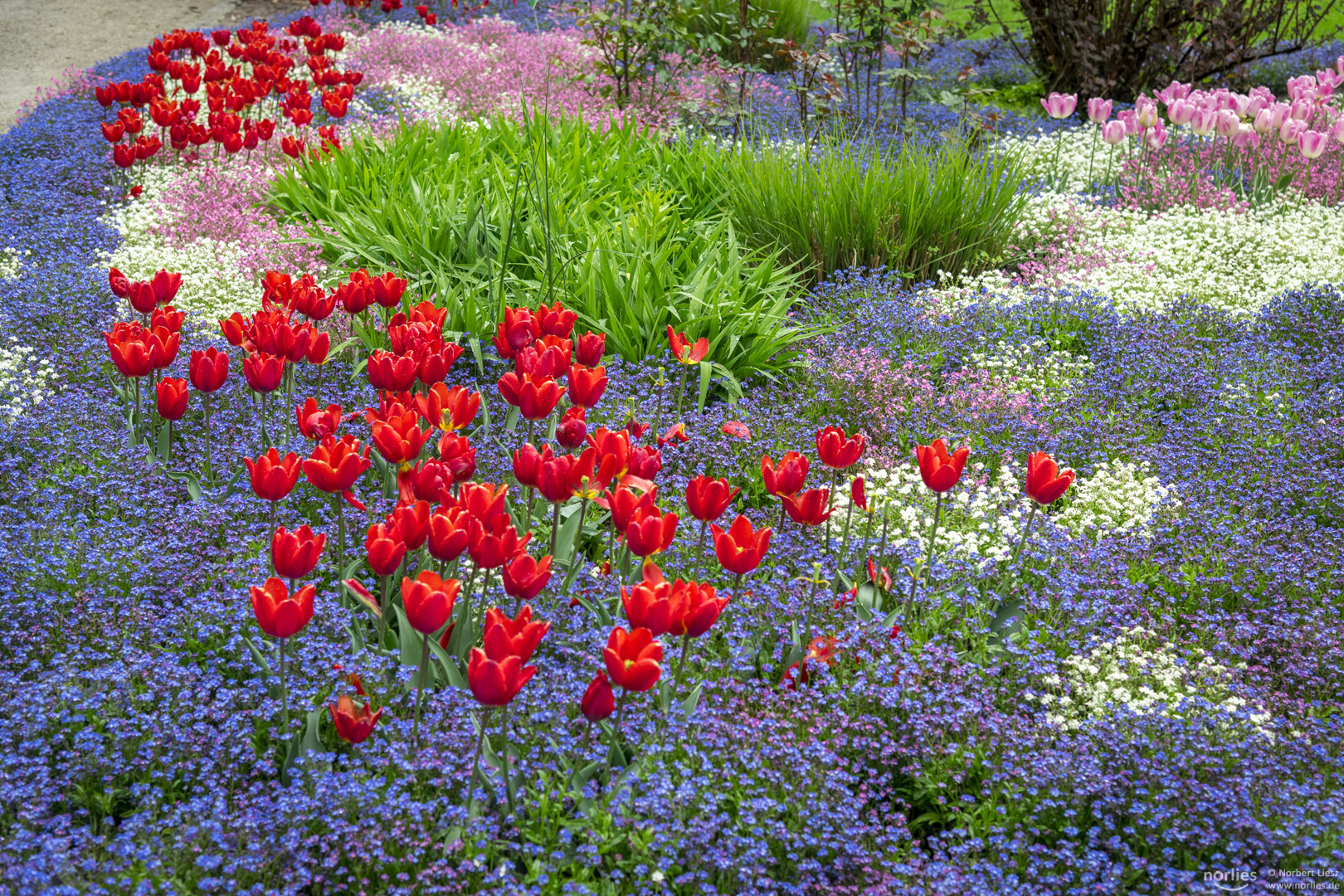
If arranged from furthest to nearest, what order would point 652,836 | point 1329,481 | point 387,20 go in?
1. point 387,20
2. point 1329,481
3. point 652,836

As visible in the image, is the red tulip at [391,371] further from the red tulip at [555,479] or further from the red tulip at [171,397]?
the red tulip at [555,479]

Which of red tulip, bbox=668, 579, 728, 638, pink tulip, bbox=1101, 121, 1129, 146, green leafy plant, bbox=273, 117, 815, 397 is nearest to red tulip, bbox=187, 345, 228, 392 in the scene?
green leafy plant, bbox=273, 117, 815, 397

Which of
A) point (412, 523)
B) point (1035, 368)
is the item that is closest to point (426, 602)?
point (412, 523)

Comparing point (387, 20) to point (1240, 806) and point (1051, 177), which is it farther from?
point (1240, 806)

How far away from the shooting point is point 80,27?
14.8m

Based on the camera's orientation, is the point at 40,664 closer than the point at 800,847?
No

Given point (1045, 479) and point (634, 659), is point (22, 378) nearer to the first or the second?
point (634, 659)

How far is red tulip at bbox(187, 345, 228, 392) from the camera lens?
11.4 ft

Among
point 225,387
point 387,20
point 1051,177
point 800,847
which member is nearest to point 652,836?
point 800,847

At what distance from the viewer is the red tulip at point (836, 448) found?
3125mm

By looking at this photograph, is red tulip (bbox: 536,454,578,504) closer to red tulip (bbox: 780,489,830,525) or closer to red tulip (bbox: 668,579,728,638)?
red tulip (bbox: 668,579,728,638)

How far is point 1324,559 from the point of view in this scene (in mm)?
3682

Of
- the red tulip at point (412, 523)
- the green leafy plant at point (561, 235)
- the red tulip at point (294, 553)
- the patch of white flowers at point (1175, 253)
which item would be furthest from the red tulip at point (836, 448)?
the patch of white flowers at point (1175, 253)

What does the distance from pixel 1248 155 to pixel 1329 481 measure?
5.19m
